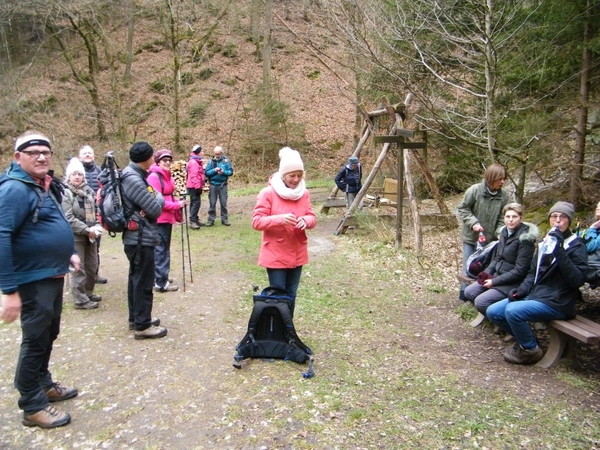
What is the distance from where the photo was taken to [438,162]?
14.3 metres

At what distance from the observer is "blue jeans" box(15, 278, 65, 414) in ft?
10.8

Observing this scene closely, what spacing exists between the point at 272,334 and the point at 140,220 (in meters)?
1.69

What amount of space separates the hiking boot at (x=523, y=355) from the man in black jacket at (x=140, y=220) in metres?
3.60

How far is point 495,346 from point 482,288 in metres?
0.61

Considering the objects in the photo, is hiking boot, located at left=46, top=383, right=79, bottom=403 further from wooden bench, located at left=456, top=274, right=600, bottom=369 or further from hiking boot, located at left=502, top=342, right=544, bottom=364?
wooden bench, located at left=456, top=274, right=600, bottom=369

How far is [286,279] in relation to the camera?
449cm

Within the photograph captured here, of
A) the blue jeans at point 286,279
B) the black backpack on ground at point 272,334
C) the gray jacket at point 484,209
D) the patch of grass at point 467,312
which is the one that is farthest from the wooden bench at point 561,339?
the blue jeans at point 286,279

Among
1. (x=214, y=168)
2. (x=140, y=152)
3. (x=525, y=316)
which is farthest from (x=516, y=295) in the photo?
(x=214, y=168)

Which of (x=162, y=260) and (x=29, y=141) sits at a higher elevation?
(x=29, y=141)

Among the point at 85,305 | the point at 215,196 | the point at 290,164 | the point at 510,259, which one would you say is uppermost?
the point at 290,164

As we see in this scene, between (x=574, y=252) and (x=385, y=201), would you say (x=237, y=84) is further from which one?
(x=574, y=252)

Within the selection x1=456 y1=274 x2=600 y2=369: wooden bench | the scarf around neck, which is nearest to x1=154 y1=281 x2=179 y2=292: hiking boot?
the scarf around neck

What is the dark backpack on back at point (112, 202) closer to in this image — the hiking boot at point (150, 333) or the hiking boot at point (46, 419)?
the hiking boot at point (150, 333)

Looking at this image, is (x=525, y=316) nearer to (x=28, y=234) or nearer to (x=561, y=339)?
(x=561, y=339)
